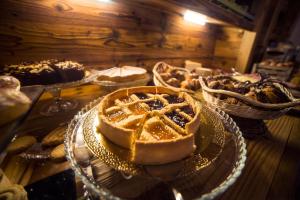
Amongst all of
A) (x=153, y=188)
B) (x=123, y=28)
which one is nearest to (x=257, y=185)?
(x=153, y=188)

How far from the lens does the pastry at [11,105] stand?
47cm

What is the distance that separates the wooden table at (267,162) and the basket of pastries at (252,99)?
0.67 feet

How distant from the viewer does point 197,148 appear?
2.31 ft

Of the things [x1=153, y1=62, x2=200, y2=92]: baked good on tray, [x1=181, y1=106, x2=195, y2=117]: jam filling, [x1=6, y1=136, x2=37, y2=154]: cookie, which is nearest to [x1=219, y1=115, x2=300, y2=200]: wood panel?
[x1=181, y1=106, x2=195, y2=117]: jam filling

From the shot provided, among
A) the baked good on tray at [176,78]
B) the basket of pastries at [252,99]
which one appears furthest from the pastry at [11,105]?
the baked good on tray at [176,78]

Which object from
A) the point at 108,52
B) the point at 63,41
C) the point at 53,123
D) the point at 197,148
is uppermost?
the point at 63,41

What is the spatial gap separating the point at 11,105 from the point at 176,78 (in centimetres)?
153

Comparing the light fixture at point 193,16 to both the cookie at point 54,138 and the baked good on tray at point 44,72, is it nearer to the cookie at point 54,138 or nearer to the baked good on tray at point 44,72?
the baked good on tray at point 44,72

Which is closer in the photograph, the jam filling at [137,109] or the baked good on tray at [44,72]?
the jam filling at [137,109]

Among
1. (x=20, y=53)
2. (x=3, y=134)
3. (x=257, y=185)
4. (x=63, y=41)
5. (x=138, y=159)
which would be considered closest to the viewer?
(x=3, y=134)

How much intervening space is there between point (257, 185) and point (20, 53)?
1778 millimetres

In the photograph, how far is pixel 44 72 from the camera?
1051 mm

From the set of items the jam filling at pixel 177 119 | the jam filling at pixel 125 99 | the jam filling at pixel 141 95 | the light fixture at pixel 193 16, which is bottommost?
the jam filling at pixel 177 119

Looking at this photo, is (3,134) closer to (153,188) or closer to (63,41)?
(153,188)
